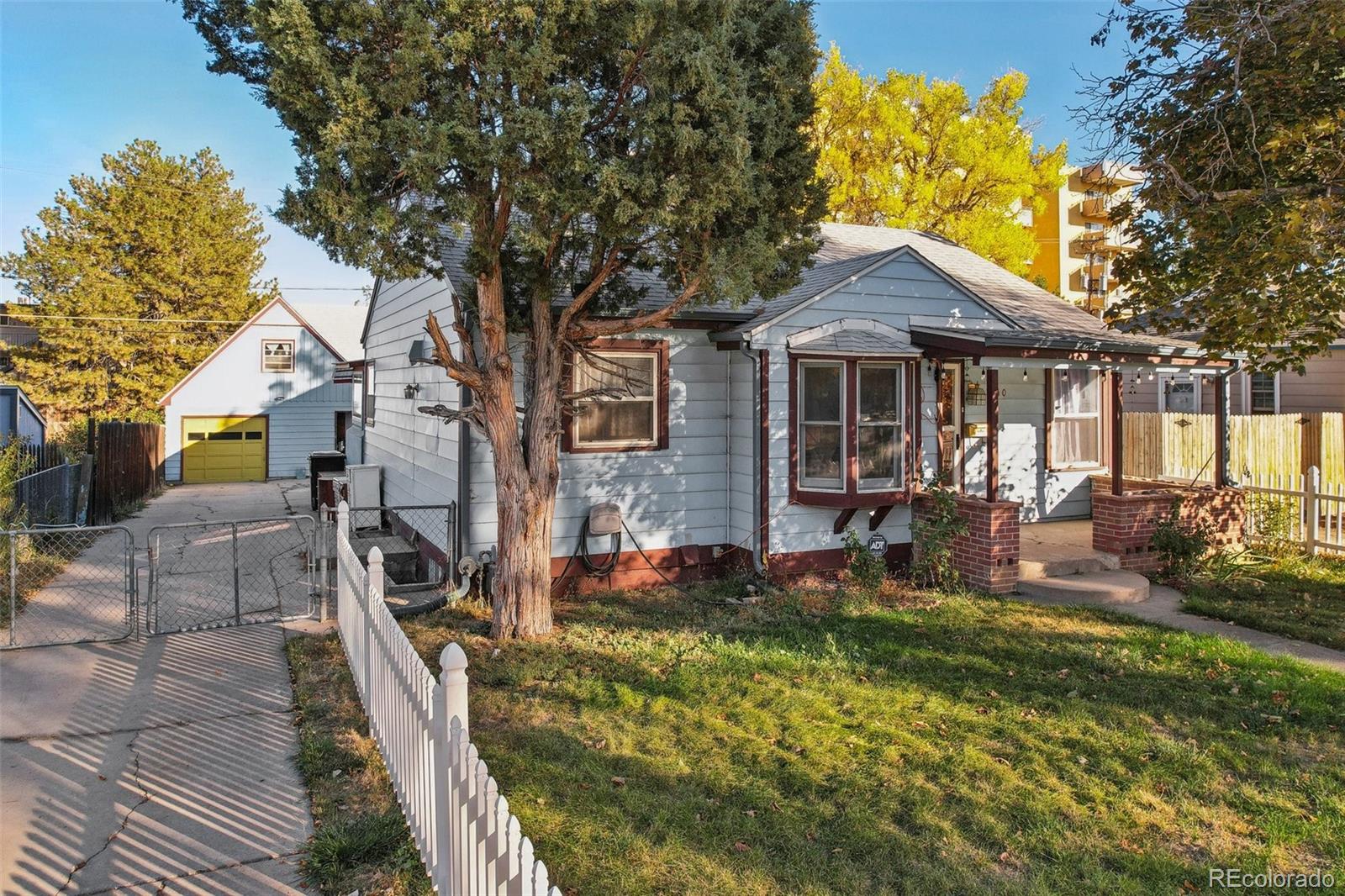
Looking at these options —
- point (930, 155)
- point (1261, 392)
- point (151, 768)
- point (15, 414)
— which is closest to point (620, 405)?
point (151, 768)

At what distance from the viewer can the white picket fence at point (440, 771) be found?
258cm

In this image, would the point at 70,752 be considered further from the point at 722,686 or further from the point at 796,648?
the point at 796,648

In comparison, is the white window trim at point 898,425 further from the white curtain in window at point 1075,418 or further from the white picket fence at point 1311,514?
the white picket fence at point 1311,514

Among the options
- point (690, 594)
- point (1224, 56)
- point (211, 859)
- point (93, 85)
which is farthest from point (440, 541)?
point (1224, 56)

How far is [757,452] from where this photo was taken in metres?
9.28

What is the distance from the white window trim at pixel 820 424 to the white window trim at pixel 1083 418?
4.48m

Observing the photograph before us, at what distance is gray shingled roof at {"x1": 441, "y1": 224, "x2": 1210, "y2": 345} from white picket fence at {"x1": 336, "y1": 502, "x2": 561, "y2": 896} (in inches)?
133

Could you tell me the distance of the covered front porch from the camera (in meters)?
9.30

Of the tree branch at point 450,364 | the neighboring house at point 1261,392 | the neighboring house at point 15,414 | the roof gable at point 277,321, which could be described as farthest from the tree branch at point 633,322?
the roof gable at point 277,321

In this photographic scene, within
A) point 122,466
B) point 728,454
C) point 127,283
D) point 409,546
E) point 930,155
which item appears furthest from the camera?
point 127,283

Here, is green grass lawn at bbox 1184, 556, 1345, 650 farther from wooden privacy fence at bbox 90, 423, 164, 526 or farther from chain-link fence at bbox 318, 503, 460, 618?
wooden privacy fence at bbox 90, 423, 164, 526

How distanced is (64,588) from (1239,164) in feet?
44.4

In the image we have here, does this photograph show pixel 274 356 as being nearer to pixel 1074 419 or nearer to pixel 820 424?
pixel 820 424

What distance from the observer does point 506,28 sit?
5793 mm
